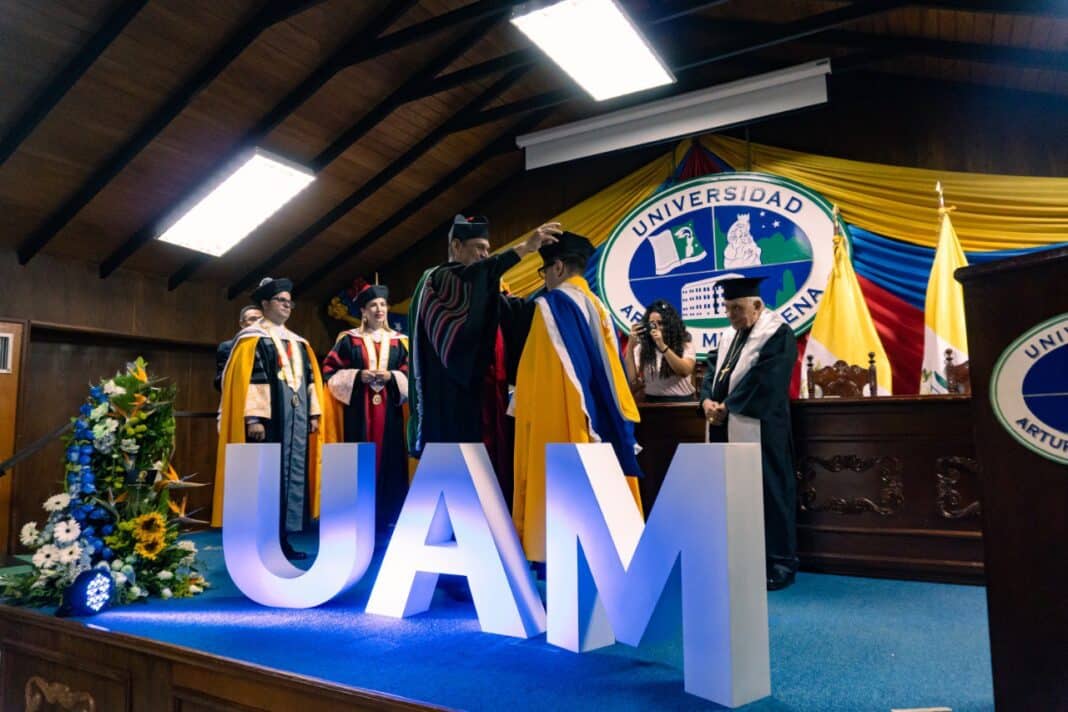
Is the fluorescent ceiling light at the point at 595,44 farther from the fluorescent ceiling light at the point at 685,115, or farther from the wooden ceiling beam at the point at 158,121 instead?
the wooden ceiling beam at the point at 158,121

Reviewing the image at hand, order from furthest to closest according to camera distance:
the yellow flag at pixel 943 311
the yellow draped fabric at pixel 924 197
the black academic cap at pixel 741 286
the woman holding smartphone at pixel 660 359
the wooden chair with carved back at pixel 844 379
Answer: the yellow flag at pixel 943 311 → the yellow draped fabric at pixel 924 197 → the woman holding smartphone at pixel 660 359 → the wooden chair with carved back at pixel 844 379 → the black academic cap at pixel 741 286

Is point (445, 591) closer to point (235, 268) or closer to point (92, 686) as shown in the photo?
point (92, 686)

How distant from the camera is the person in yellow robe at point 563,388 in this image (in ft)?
7.64

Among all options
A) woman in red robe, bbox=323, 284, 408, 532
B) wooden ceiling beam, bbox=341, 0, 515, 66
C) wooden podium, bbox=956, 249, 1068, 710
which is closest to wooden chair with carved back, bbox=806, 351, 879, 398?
woman in red robe, bbox=323, 284, 408, 532

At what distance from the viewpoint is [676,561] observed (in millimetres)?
1698

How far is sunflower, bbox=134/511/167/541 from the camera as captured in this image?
2.69m

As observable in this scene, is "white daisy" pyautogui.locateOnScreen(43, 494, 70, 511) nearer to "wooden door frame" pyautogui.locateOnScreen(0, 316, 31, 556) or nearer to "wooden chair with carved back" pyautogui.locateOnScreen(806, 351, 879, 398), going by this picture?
"wooden door frame" pyautogui.locateOnScreen(0, 316, 31, 556)

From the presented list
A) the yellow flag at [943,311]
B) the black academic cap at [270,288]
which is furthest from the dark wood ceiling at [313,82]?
the black academic cap at [270,288]

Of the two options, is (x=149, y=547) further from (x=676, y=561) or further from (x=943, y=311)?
(x=943, y=311)

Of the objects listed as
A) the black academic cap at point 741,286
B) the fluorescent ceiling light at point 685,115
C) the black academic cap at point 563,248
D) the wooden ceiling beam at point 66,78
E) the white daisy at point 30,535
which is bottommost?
the white daisy at point 30,535

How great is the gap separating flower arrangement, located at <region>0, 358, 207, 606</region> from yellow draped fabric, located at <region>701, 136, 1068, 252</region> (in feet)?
14.4

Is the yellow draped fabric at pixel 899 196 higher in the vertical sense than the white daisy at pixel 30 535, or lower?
higher

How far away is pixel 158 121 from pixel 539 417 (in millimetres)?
3590

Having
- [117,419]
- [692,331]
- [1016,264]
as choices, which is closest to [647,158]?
[692,331]
